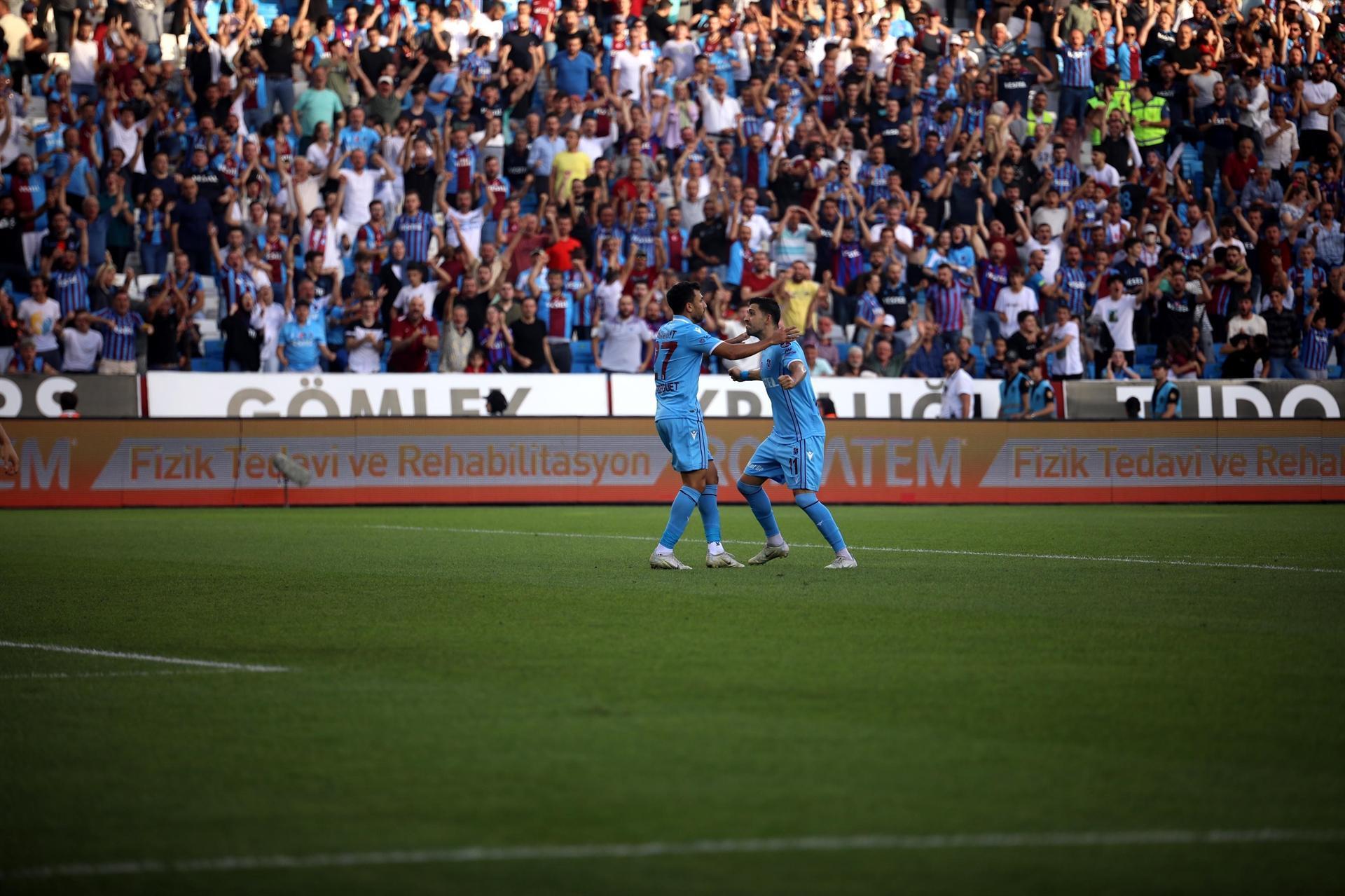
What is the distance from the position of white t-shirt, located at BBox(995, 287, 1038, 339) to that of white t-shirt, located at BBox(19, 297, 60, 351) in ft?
44.2

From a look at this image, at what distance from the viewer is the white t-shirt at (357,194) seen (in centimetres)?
2372

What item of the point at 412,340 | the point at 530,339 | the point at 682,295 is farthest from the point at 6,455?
the point at 530,339

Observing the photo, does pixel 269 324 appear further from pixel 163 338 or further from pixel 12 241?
pixel 12 241

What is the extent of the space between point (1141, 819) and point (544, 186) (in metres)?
20.9

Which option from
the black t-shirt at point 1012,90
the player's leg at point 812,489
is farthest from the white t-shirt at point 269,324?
the black t-shirt at point 1012,90

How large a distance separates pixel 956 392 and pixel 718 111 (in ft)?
19.1

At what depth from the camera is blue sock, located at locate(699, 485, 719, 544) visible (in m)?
12.9

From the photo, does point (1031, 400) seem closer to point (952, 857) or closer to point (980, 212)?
point (980, 212)

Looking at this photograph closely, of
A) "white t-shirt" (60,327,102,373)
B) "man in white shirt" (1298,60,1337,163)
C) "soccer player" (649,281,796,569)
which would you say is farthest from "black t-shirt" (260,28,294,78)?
"man in white shirt" (1298,60,1337,163)

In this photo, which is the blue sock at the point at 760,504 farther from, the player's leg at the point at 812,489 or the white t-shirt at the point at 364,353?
the white t-shirt at the point at 364,353

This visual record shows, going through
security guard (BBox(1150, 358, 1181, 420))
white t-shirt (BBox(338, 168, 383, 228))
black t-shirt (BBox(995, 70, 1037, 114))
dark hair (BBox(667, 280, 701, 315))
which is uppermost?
Answer: black t-shirt (BBox(995, 70, 1037, 114))

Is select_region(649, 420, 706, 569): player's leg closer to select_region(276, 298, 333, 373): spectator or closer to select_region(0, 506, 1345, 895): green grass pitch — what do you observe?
select_region(0, 506, 1345, 895): green grass pitch

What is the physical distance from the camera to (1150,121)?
28562 mm

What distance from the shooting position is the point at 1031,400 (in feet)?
80.8
